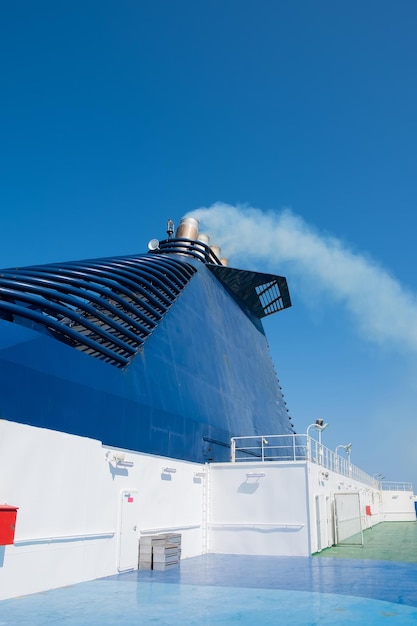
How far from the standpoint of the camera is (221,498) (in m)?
15.9

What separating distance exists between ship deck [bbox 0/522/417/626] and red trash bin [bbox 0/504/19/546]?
0.94 metres

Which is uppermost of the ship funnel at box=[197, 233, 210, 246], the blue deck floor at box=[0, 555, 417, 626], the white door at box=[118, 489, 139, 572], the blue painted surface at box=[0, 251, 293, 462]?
the ship funnel at box=[197, 233, 210, 246]

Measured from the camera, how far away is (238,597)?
908 centimetres

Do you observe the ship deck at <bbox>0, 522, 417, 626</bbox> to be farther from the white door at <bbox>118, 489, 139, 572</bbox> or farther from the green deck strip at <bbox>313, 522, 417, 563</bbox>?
the green deck strip at <bbox>313, 522, 417, 563</bbox>

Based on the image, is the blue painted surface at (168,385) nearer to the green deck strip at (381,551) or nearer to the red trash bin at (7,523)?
the red trash bin at (7,523)

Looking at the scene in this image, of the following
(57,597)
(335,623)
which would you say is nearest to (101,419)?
(57,597)

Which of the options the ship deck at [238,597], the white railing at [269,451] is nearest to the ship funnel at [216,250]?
the white railing at [269,451]

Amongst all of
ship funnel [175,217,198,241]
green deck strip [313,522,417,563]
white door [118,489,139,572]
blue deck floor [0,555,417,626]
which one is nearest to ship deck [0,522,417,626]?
blue deck floor [0,555,417,626]

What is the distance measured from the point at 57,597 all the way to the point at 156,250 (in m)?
17.5

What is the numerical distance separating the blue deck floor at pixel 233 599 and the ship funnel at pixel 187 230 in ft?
50.9

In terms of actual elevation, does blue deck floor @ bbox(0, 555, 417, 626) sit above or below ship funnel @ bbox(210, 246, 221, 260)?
below

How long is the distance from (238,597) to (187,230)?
710 inches

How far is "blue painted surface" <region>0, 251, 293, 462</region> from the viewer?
9742 millimetres

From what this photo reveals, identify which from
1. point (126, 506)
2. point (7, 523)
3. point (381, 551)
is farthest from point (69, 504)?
A: point (381, 551)
